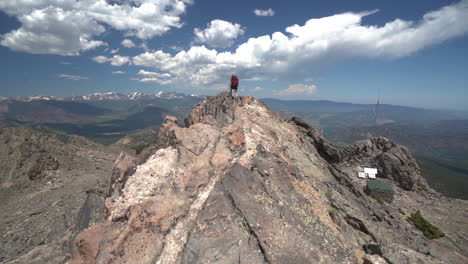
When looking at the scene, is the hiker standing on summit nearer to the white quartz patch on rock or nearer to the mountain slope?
the white quartz patch on rock

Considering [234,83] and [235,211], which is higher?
[234,83]

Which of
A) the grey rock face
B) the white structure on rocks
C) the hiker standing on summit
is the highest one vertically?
the hiker standing on summit

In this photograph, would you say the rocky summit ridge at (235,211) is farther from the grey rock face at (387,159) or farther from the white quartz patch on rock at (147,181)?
the grey rock face at (387,159)

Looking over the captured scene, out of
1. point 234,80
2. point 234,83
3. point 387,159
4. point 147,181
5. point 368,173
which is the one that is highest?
point 234,80

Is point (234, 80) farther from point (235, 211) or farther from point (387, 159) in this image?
point (387, 159)

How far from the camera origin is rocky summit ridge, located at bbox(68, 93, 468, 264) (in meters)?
12.7

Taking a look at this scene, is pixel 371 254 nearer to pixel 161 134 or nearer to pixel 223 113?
pixel 223 113

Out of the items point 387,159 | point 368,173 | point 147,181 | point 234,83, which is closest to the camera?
point 147,181

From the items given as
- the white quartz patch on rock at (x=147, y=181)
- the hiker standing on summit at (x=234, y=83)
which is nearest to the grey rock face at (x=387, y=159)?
the hiker standing on summit at (x=234, y=83)

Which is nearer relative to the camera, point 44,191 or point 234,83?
point 234,83

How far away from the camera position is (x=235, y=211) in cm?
1375

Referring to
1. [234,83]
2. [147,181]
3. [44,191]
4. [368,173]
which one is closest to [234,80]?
[234,83]

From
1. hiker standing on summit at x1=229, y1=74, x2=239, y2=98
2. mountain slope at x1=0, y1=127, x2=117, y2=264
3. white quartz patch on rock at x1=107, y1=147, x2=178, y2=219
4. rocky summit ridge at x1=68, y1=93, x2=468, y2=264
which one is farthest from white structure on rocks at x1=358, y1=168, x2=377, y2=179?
mountain slope at x1=0, y1=127, x2=117, y2=264

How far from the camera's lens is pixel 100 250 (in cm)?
1305
